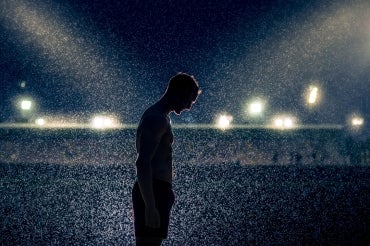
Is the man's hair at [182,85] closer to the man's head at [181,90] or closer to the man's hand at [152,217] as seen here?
the man's head at [181,90]

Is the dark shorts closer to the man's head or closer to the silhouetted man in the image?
the silhouetted man

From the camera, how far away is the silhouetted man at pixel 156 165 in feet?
7.56

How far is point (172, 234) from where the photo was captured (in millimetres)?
6246

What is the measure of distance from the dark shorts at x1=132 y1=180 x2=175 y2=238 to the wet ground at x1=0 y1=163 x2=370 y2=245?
344 cm

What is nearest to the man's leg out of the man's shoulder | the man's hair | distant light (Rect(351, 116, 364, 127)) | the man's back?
the man's back

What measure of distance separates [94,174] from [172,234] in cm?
613

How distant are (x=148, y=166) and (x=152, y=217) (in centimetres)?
33

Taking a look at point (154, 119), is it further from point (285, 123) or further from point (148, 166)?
point (285, 123)

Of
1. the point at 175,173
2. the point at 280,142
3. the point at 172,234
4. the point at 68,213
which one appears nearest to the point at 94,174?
the point at 175,173

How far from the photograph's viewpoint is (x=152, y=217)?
2.31 m

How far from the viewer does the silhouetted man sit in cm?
230

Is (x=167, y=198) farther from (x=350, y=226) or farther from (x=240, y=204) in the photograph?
(x=240, y=204)

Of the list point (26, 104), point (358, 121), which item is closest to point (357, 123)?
point (358, 121)

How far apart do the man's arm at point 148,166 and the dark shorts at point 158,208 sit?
0.07 m
